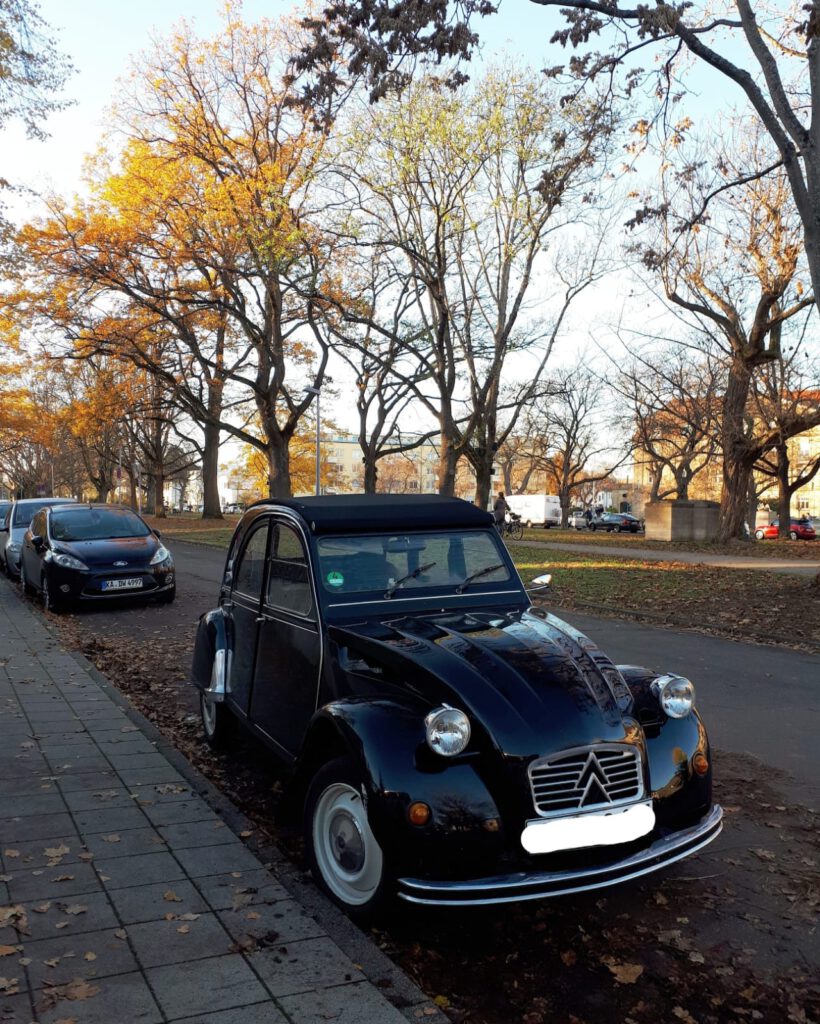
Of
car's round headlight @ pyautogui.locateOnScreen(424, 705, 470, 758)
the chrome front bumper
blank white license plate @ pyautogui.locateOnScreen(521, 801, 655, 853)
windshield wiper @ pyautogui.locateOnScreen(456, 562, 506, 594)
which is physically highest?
windshield wiper @ pyautogui.locateOnScreen(456, 562, 506, 594)

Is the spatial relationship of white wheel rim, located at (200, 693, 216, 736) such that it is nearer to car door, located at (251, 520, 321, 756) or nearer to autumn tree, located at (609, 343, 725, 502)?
car door, located at (251, 520, 321, 756)

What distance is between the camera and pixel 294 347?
31.2 meters

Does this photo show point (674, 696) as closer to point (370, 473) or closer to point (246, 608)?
point (246, 608)

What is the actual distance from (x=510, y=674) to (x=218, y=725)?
2980 mm

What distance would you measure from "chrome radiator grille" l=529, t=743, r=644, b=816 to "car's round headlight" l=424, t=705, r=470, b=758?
272 millimetres

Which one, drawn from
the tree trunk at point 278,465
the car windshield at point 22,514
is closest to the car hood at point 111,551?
the car windshield at point 22,514

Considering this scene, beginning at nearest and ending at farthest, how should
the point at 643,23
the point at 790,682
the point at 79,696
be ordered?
the point at 79,696
the point at 790,682
the point at 643,23

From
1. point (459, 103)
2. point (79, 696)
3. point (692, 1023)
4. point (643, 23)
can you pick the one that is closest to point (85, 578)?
point (79, 696)

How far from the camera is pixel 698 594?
46.2 feet

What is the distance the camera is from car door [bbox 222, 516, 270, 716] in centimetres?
505

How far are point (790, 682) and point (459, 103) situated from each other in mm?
15793

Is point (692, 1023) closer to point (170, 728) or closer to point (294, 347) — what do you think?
point (170, 728)

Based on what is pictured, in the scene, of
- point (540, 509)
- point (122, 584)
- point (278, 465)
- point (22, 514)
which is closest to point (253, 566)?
point (122, 584)

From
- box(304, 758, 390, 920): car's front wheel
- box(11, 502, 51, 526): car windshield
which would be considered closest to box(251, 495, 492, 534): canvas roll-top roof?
box(304, 758, 390, 920): car's front wheel
